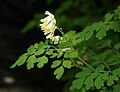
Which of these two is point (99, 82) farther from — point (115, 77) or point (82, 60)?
point (82, 60)

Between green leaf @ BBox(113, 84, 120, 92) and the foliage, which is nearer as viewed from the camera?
the foliage

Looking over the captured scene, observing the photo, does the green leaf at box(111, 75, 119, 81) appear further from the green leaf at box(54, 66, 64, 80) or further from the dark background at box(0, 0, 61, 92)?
the dark background at box(0, 0, 61, 92)

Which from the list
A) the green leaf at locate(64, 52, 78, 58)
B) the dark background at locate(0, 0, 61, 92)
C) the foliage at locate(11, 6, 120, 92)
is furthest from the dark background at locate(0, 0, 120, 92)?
the green leaf at locate(64, 52, 78, 58)

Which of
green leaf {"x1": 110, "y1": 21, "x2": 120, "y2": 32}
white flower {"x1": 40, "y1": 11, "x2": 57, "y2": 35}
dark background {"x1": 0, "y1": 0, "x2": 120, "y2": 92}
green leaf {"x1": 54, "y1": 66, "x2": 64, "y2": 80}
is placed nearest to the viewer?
green leaf {"x1": 54, "y1": 66, "x2": 64, "y2": 80}

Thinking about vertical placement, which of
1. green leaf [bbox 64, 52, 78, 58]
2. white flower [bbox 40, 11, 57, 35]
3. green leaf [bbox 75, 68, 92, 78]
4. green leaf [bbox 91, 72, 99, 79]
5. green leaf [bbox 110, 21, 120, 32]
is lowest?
green leaf [bbox 91, 72, 99, 79]

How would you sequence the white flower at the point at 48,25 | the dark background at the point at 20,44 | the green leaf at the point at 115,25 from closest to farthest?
the white flower at the point at 48,25
the green leaf at the point at 115,25
the dark background at the point at 20,44

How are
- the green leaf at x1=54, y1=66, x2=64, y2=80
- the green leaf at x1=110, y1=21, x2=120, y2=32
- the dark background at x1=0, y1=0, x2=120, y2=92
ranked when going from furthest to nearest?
1. the dark background at x1=0, y1=0, x2=120, y2=92
2. the green leaf at x1=110, y1=21, x2=120, y2=32
3. the green leaf at x1=54, y1=66, x2=64, y2=80

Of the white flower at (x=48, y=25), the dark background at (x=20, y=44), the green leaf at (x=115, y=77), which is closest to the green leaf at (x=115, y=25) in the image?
the green leaf at (x=115, y=77)

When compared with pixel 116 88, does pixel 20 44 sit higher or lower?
higher

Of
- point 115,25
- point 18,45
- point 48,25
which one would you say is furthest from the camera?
point 18,45

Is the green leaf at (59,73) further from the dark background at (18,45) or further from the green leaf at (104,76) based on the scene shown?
the dark background at (18,45)

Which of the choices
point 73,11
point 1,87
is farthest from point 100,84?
point 1,87

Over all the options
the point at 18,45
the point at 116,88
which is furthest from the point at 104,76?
the point at 18,45
